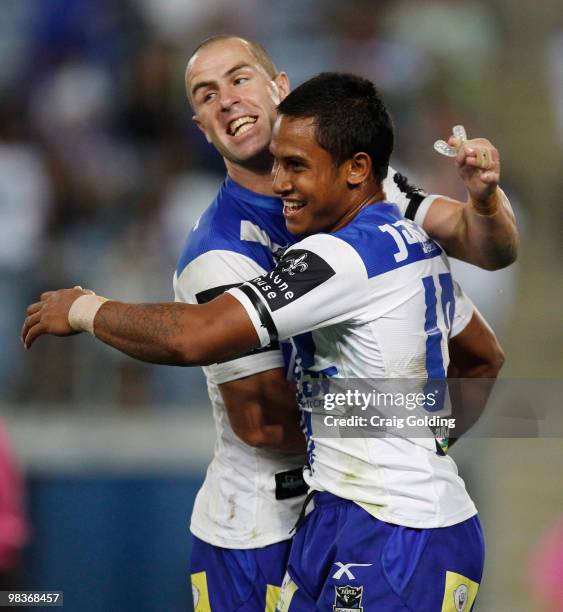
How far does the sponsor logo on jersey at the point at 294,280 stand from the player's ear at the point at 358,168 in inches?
12.0

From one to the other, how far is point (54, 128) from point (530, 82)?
3478 mm

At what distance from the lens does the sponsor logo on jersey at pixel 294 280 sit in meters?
2.97

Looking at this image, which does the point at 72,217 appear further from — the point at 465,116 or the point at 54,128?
the point at 465,116

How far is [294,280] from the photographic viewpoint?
2.99m

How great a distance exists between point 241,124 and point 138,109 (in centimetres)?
444

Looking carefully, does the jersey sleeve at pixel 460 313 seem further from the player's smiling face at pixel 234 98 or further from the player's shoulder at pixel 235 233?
the player's smiling face at pixel 234 98

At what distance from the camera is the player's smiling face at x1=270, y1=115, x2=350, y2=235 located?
3172 millimetres

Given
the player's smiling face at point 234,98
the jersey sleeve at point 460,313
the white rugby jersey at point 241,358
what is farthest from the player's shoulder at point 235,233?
the jersey sleeve at point 460,313

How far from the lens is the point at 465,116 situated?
8039mm

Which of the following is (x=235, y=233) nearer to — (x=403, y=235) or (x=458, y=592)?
(x=403, y=235)

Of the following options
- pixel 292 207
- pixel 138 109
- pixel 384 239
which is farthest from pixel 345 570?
pixel 138 109

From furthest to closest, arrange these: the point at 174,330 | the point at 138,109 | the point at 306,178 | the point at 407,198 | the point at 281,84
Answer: the point at 138,109 < the point at 281,84 < the point at 407,198 < the point at 306,178 < the point at 174,330

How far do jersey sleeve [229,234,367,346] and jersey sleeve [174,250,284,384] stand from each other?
0.45 meters

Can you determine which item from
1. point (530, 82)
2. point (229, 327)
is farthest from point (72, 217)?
point (229, 327)
